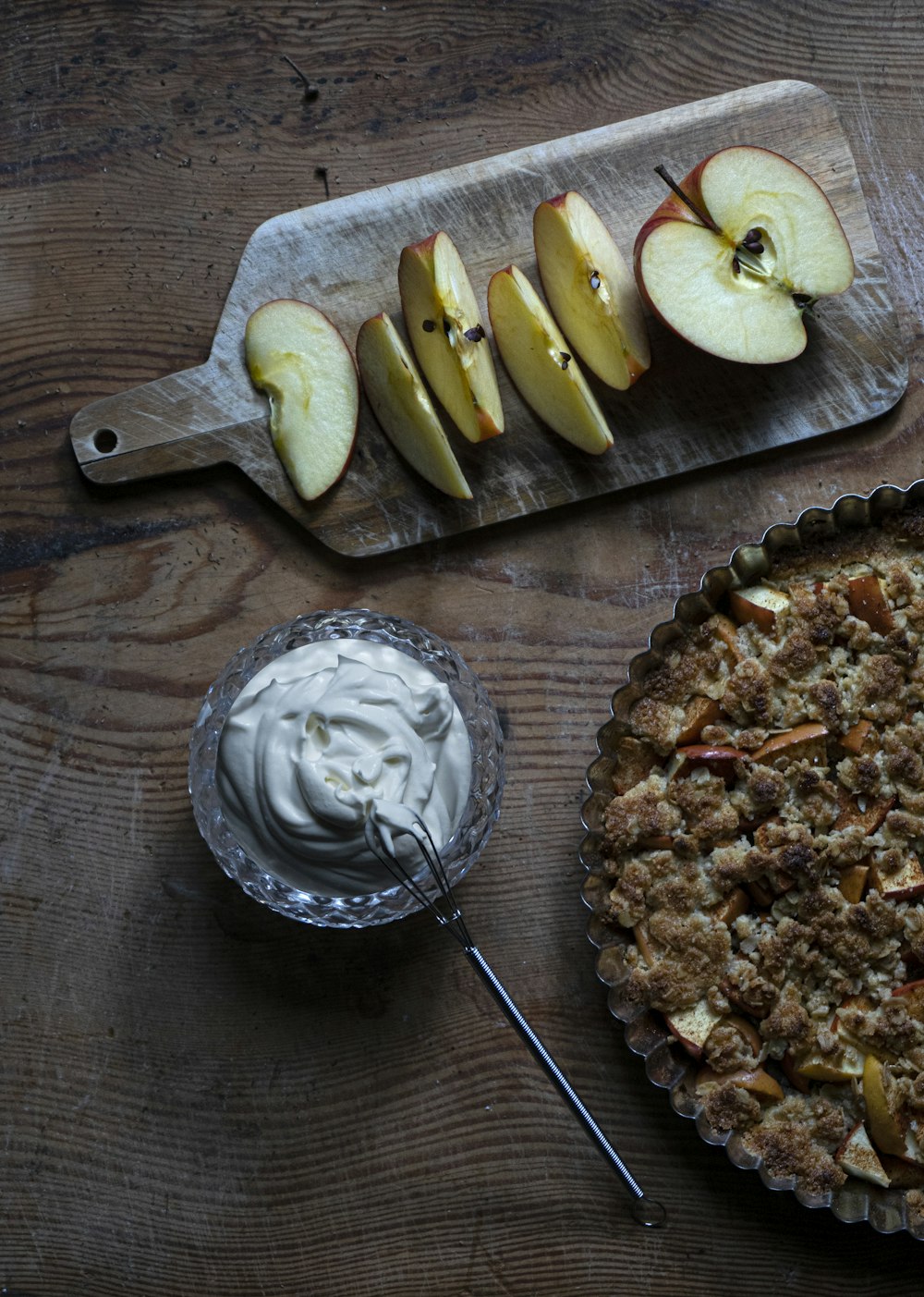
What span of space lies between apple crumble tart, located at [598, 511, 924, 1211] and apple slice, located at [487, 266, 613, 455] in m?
0.35

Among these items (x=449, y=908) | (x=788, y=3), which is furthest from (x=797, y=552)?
(x=788, y=3)

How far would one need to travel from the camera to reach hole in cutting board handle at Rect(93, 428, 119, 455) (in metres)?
1.66

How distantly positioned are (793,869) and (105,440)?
1.21 meters

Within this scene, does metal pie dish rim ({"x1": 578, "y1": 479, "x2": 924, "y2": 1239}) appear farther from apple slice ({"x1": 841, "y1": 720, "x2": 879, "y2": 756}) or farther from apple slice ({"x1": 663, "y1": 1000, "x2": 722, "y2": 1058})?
apple slice ({"x1": 841, "y1": 720, "x2": 879, "y2": 756})

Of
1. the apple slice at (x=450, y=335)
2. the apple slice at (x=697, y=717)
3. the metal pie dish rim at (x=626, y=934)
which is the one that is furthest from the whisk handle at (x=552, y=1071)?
the apple slice at (x=450, y=335)

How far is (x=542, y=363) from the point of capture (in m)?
1.61

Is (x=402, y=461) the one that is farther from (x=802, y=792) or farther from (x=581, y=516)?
(x=802, y=792)

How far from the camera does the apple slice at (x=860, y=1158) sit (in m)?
A: 1.44

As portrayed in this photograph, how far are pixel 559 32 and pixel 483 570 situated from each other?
34.5 inches

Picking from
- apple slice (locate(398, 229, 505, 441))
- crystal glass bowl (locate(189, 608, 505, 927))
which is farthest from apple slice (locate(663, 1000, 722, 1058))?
apple slice (locate(398, 229, 505, 441))

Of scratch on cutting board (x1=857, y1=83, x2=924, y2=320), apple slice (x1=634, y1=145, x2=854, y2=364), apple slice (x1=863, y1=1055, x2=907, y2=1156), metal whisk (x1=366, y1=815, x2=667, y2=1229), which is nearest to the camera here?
metal whisk (x1=366, y1=815, x2=667, y2=1229)

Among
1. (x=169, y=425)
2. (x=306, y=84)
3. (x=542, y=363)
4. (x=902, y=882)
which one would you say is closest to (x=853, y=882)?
(x=902, y=882)

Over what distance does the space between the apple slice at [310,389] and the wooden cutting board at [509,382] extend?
1.5 inches

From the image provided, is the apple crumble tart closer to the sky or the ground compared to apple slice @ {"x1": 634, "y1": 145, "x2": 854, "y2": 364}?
closer to the ground
